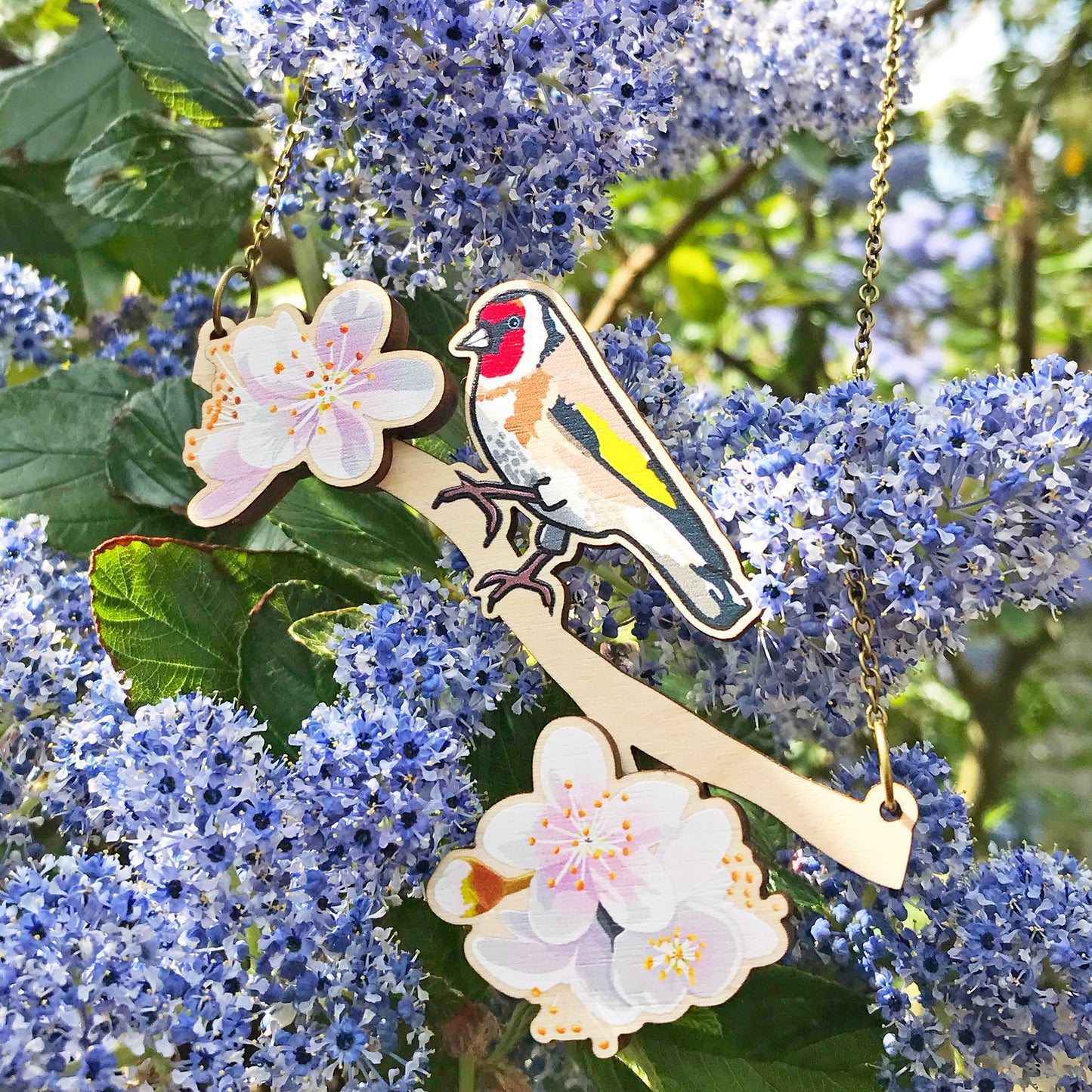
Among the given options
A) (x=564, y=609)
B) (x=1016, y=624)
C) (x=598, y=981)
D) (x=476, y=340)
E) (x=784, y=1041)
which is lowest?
(x=1016, y=624)

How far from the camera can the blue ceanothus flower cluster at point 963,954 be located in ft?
1.94

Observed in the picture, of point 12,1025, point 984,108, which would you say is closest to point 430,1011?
point 12,1025

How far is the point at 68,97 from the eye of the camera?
103cm

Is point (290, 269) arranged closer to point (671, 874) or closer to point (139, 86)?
point (139, 86)

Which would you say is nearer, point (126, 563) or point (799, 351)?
point (126, 563)

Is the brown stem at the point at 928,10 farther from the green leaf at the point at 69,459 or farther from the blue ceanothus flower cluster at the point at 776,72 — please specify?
the green leaf at the point at 69,459

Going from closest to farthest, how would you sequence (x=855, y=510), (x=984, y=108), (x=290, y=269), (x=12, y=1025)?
1. (x=12, y=1025)
2. (x=855, y=510)
3. (x=290, y=269)
4. (x=984, y=108)

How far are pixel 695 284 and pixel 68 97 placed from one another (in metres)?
0.91

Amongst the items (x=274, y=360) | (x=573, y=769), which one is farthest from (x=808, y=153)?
(x=573, y=769)

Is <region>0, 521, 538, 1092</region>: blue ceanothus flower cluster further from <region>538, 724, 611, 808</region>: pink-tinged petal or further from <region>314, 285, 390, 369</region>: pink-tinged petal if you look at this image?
<region>314, 285, 390, 369</region>: pink-tinged petal

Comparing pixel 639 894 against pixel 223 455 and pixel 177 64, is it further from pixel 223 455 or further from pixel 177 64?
pixel 177 64

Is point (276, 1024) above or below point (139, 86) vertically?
below

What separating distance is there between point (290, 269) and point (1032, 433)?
0.82 m

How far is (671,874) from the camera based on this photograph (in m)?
0.55
